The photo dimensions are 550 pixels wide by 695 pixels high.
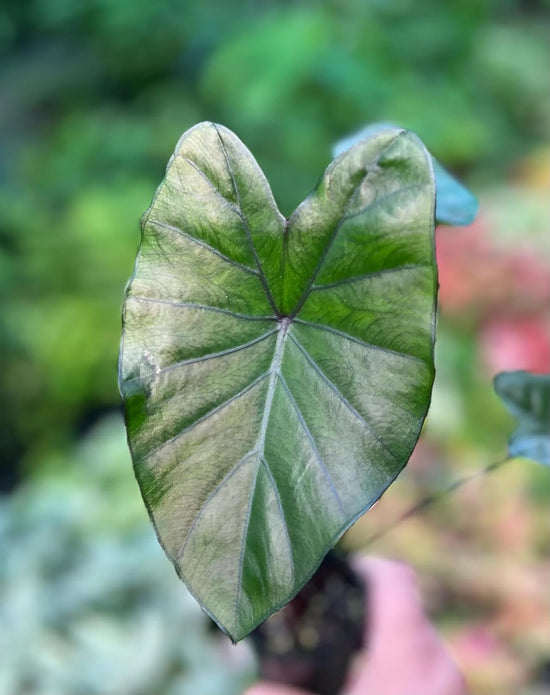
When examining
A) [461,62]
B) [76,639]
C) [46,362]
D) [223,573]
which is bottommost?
[76,639]

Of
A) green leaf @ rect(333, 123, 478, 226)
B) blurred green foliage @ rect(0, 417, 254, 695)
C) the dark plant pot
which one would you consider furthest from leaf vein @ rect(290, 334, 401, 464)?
blurred green foliage @ rect(0, 417, 254, 695)

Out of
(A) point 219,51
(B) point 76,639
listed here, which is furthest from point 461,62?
(B) point 76,639

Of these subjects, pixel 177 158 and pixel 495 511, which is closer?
pixel 177 158

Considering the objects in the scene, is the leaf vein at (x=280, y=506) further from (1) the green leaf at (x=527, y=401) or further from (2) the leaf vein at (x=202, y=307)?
(1) the green leaf at (x=527, y=401)

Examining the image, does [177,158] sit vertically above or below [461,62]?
below

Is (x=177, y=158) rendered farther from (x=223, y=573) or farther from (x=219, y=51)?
(x=219, y=51)

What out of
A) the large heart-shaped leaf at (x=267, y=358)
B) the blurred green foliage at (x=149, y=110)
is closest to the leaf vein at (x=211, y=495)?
the large heart-shaped leaf at (x=267, y=358)

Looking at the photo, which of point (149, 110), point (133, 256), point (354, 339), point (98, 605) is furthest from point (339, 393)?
point (149, 110)
